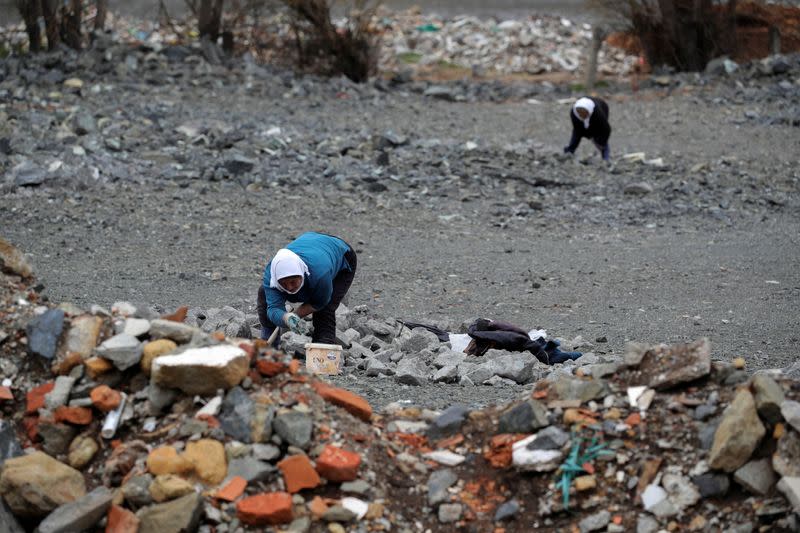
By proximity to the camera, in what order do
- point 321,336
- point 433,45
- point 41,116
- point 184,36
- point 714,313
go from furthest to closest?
point 433,45 < point 184,36 < point 41,116 < point 714,313 < point 321,336

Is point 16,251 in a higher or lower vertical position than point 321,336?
higher

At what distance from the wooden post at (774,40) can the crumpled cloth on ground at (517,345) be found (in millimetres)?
16570

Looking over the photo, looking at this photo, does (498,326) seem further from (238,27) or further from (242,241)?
(238,27)

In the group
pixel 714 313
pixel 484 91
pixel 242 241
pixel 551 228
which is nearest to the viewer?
pixel 714 313

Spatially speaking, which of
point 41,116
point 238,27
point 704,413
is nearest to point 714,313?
point 704,413

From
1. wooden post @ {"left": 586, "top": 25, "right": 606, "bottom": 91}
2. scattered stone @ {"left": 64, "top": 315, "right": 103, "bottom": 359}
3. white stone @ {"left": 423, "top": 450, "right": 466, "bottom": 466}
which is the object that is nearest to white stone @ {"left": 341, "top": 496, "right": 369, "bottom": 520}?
white stone @ {"left": 423, "top": 450, "right": 466, "bottom": 466}

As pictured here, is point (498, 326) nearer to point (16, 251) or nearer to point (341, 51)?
point (16, 251)

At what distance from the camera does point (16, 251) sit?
21.7ft

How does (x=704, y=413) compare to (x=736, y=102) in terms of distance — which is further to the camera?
(x=736, y=102)

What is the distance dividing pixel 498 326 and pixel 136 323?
3.35 meters

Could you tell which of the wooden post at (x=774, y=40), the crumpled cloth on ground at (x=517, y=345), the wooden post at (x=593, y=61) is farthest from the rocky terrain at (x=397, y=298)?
the wooden post at (x=774, y=40)

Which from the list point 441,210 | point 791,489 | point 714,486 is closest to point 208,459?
point 714,486

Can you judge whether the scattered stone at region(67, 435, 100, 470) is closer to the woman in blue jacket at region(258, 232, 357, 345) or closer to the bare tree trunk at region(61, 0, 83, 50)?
the woman in blue jacket at region(258, 232, 357, 345)

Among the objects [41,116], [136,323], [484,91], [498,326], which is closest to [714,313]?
[498,326]
